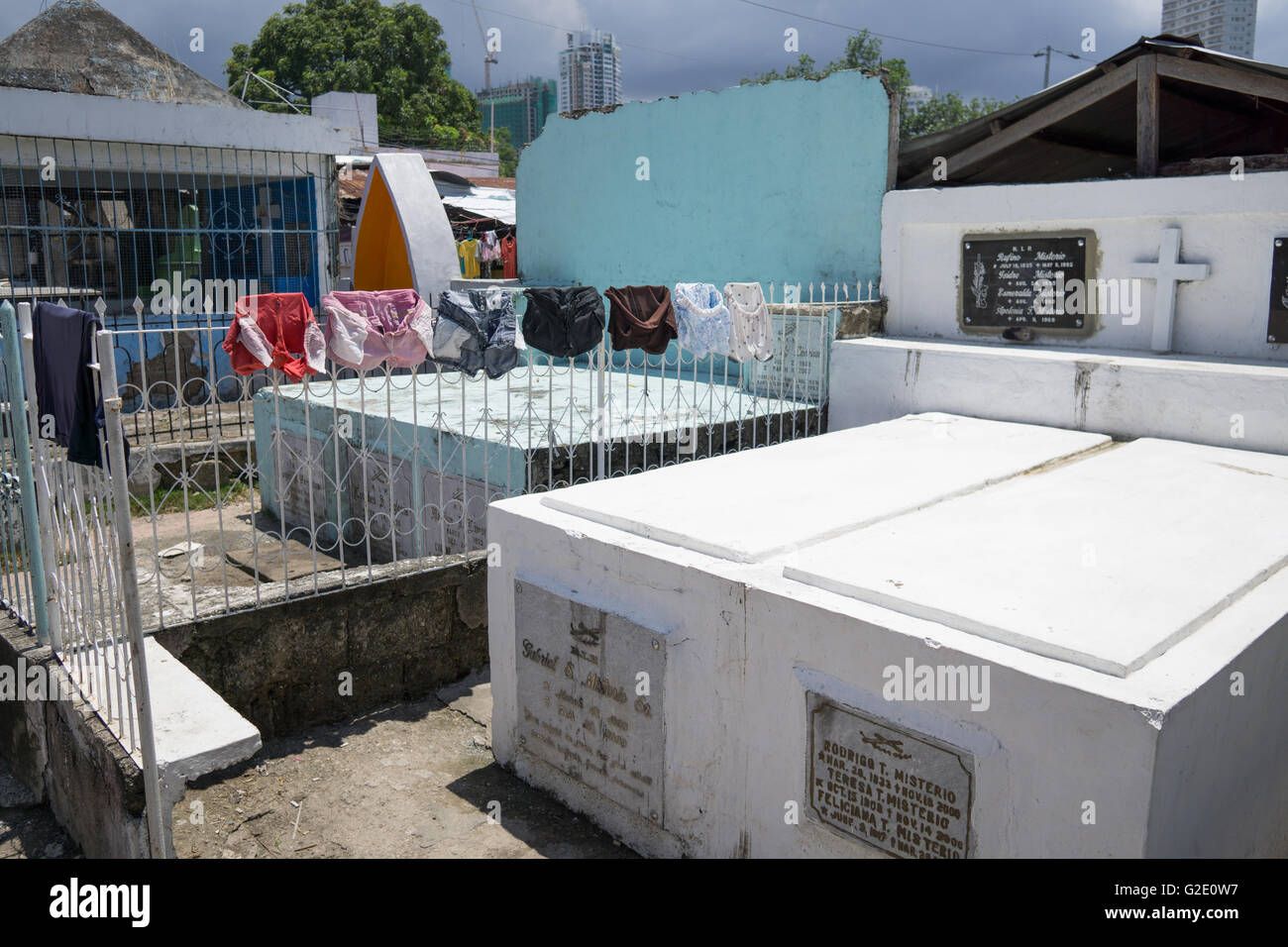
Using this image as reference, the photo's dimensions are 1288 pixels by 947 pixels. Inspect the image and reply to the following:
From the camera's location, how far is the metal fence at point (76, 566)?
3.24 m

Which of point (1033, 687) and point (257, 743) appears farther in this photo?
point (257, 743)

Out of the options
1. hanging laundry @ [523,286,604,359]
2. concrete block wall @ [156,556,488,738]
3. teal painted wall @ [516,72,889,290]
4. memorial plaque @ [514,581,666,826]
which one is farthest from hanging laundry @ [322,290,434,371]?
teal painted wall @ [516,72,889,290]

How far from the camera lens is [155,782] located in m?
3.23

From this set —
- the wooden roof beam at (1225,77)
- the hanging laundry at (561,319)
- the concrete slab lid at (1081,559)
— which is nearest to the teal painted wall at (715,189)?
the wooden roof beam at (1225,77)

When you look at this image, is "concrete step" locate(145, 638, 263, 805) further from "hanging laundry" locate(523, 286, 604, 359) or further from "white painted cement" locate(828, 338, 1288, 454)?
"white painted cement" locate(828, 338, 1288, 454)

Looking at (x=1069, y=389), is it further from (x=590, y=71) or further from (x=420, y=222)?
(x=590, y=71)

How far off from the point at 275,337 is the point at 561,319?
1.73m

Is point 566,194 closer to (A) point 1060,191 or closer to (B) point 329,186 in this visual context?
(B) point 329,186

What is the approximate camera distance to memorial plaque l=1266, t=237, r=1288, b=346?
585cm

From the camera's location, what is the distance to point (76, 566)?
3945 millimetres

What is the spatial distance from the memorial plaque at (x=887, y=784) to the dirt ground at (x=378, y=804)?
116cm

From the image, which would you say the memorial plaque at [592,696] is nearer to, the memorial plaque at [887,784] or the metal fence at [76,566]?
the memorial plaque at [887,784]
